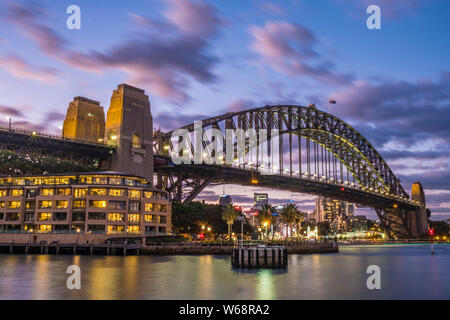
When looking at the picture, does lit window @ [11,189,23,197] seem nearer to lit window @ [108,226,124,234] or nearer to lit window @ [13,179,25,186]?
lit window @ [13,179,25,186]

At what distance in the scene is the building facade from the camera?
292 feet

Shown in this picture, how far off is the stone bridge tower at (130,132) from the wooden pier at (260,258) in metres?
45.4

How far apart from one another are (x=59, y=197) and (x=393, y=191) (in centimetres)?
13598

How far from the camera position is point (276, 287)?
4391 cm

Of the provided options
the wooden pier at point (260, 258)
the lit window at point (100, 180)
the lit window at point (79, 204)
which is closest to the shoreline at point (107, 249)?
the lit window at point (79, 204)

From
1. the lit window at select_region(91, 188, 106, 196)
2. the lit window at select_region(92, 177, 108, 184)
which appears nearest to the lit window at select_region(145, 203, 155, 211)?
the lit window at select_region(91, 188, 106, 196)

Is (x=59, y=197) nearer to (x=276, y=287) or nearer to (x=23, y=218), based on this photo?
(x=23, y=218)

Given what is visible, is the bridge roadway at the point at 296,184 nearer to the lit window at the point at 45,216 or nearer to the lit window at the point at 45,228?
the lit window at the point at 45,216

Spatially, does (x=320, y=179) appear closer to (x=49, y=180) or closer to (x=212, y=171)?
(x=212, y=171)

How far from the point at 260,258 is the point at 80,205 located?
43966 mm

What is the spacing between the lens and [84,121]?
120688 mm

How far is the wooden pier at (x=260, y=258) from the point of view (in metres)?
59.0

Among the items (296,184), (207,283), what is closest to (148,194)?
(207,283)
